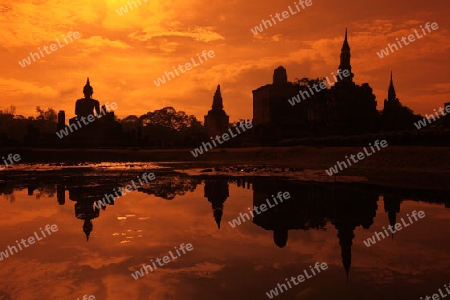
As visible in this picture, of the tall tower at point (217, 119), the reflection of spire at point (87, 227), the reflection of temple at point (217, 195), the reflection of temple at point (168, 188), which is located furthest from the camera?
the tall tower at point (217, 119)

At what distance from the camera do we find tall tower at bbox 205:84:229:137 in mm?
69312

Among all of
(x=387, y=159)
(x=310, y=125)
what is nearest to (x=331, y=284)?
(x=387, y=159)

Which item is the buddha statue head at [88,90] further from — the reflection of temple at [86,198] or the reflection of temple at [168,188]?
the reflection of temple at [168,188]

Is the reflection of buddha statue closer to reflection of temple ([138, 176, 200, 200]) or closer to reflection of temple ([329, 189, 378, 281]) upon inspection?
reflection of temple ([138, 176, 200, 200])

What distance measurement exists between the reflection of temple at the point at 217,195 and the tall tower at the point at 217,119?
4908 cm

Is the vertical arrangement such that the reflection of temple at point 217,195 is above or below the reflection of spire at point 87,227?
below

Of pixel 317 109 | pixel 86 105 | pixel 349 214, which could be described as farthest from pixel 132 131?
pixel 349 214

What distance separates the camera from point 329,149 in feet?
118

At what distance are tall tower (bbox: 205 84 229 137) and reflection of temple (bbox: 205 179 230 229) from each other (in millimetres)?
49085

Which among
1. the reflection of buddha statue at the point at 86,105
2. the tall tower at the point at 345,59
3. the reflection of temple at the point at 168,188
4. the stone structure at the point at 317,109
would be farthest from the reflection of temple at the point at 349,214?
the reflection of buddha statue at the point at 86,105

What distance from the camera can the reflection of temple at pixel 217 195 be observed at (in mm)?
11305

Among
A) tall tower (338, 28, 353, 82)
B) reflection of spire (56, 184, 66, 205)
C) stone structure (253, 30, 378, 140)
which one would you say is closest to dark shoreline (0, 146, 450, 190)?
reflection of spire (56, 184, 66, 205)

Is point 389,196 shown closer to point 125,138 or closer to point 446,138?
point 446,138

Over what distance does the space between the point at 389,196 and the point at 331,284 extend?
9186mm
